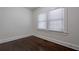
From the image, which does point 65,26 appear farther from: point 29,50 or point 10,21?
point 10,21

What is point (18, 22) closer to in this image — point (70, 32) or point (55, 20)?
point (55, 20)

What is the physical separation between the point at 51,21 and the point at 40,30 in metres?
0.28

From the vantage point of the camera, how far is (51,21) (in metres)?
1.36

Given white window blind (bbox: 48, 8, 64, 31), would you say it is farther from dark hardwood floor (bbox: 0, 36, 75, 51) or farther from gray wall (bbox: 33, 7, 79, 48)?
dark hardwood floor (bbox: 0, 36, 75, 51)

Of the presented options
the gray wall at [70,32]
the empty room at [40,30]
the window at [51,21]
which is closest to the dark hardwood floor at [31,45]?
the empty room at [40,30]

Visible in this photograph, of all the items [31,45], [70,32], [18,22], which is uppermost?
[18,22]

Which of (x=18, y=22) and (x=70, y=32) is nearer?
(x=18, y=22)

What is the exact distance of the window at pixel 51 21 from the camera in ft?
4.40

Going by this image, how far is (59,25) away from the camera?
1379 mm

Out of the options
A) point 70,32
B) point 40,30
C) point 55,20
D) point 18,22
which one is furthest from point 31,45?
point 70,32

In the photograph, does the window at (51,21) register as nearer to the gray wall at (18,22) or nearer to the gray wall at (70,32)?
the gray wall at (70,32)

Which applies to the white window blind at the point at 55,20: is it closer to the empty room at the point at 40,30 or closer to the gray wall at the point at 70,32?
the empty room at the point at 40,30

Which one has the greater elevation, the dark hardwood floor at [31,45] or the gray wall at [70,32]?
the gray wall at [70,32]
